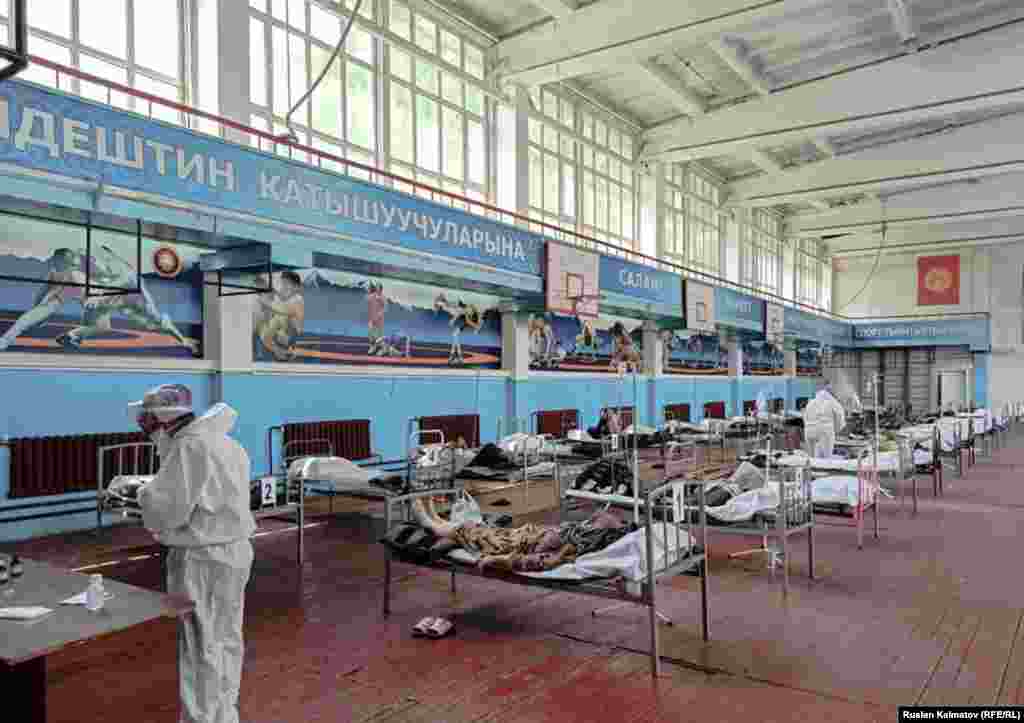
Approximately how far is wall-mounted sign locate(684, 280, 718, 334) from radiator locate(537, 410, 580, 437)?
413cm

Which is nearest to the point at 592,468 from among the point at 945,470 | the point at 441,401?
the point at 441,401

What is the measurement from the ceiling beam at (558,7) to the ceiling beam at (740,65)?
343 cm

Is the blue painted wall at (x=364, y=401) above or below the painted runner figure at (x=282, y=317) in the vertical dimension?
below

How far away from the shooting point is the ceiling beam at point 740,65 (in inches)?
634

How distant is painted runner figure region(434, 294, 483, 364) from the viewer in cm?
1398

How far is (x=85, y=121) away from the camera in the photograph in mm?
6941

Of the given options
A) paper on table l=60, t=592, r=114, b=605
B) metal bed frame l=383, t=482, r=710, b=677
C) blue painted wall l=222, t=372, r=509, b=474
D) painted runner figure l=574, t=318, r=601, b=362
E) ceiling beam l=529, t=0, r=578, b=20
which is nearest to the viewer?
paper on table l=60, t=592, r=114, b=605

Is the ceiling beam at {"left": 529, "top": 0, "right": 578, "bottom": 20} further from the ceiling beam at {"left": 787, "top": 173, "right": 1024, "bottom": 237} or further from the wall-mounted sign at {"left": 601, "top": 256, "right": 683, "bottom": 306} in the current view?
the ceiling beam at {"left": 787, "top": 173, "right": 1024, "bottom": 237}

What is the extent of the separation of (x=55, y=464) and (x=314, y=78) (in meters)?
7.00

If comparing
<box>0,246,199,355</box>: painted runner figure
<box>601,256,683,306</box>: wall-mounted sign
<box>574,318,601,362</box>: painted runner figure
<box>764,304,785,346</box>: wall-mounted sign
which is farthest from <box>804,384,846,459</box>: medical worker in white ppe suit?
<box>764,304,785,346</box>: wall-mounted sign

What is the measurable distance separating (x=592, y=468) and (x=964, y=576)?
337 cm

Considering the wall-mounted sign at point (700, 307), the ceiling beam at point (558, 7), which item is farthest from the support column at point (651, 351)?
the ceiling beam at point (558, 7)

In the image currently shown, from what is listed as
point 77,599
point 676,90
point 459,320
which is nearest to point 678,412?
point 676,90

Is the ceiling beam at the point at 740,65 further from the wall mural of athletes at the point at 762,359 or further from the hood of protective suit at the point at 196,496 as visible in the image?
the hood of protective suit at the point at 196,496
